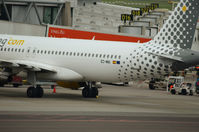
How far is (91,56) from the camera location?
29.8 m

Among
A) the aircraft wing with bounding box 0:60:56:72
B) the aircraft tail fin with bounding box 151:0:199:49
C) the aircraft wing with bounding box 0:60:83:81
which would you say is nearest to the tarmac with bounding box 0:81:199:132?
the aircraft wing with bounding box 0:60:56:72

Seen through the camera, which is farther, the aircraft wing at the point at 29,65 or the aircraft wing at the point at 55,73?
the aircraft wing at the point at 55,73

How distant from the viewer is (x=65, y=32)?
166ft

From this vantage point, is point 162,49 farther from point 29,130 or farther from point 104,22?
point 104,22

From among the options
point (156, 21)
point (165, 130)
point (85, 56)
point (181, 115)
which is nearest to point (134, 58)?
point (85, 56)

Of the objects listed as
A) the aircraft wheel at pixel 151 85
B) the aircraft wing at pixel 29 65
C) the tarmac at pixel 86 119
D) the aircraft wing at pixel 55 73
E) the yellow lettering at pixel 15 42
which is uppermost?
the yellow lettering at pixel 15 42

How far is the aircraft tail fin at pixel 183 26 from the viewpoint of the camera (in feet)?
89.8

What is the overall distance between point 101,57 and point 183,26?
5.60 metres

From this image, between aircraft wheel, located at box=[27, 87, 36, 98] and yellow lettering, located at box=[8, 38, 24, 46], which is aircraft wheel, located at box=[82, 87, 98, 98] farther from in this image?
yellow lettering, located at box=[8, 38, 24, 46]

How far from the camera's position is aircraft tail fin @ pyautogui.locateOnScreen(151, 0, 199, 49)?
27.4 meters

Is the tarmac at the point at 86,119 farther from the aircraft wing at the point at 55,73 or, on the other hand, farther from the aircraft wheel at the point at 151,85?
the aircraft wheel at the point at 151,85

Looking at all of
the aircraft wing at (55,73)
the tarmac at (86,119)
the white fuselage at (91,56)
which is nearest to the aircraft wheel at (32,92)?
the aircraft wing at (55,73)

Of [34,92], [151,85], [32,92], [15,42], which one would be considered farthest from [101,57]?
[151,85]

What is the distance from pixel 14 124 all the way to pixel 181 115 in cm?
910
